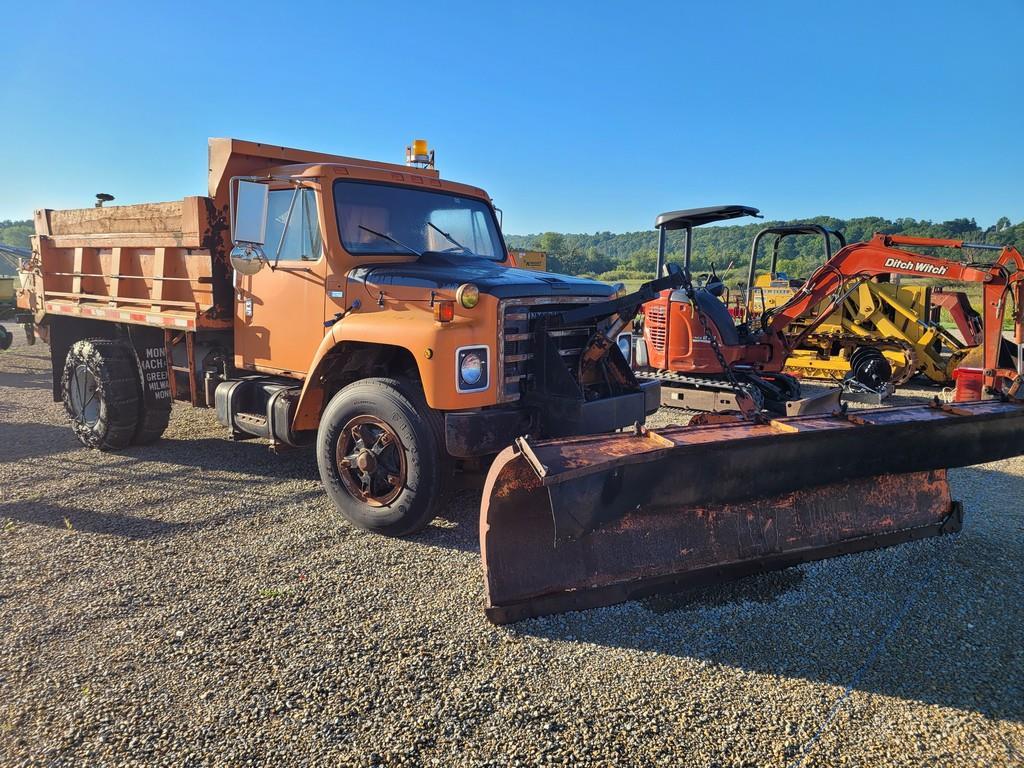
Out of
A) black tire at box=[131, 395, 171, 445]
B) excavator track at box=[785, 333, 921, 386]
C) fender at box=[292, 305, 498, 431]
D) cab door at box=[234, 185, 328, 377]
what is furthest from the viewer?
excavator track at box=[785, 333, 921, 386]

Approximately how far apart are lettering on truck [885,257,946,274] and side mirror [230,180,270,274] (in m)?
7.47

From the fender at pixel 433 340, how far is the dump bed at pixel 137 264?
2.09 meters

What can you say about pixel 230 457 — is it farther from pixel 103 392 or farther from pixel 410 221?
pixel 410 221

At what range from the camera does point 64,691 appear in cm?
273

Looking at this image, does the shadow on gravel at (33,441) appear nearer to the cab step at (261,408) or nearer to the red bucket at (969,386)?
the cab step at (261,408)

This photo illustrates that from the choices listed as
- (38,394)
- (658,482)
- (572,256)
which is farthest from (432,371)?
(572,256)

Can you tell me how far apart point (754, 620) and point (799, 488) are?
75cm

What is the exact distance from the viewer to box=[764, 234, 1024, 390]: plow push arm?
806cm

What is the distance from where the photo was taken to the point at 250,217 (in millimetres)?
5160

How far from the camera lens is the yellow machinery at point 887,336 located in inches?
396

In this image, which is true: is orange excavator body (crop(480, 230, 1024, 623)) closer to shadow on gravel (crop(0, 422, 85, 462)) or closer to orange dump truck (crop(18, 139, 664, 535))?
orange dump truck (crop(18, 139, 664, 535))

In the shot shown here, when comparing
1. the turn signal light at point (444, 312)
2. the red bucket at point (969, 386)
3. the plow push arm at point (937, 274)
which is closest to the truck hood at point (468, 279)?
the turn signal light at point (444, 312)

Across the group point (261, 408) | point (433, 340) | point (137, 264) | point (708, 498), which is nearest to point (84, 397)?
point (137, 264)

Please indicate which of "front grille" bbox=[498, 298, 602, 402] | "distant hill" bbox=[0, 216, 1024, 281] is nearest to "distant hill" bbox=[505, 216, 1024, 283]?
"distant hill" bbox=[0, 216, 1024, 281]
